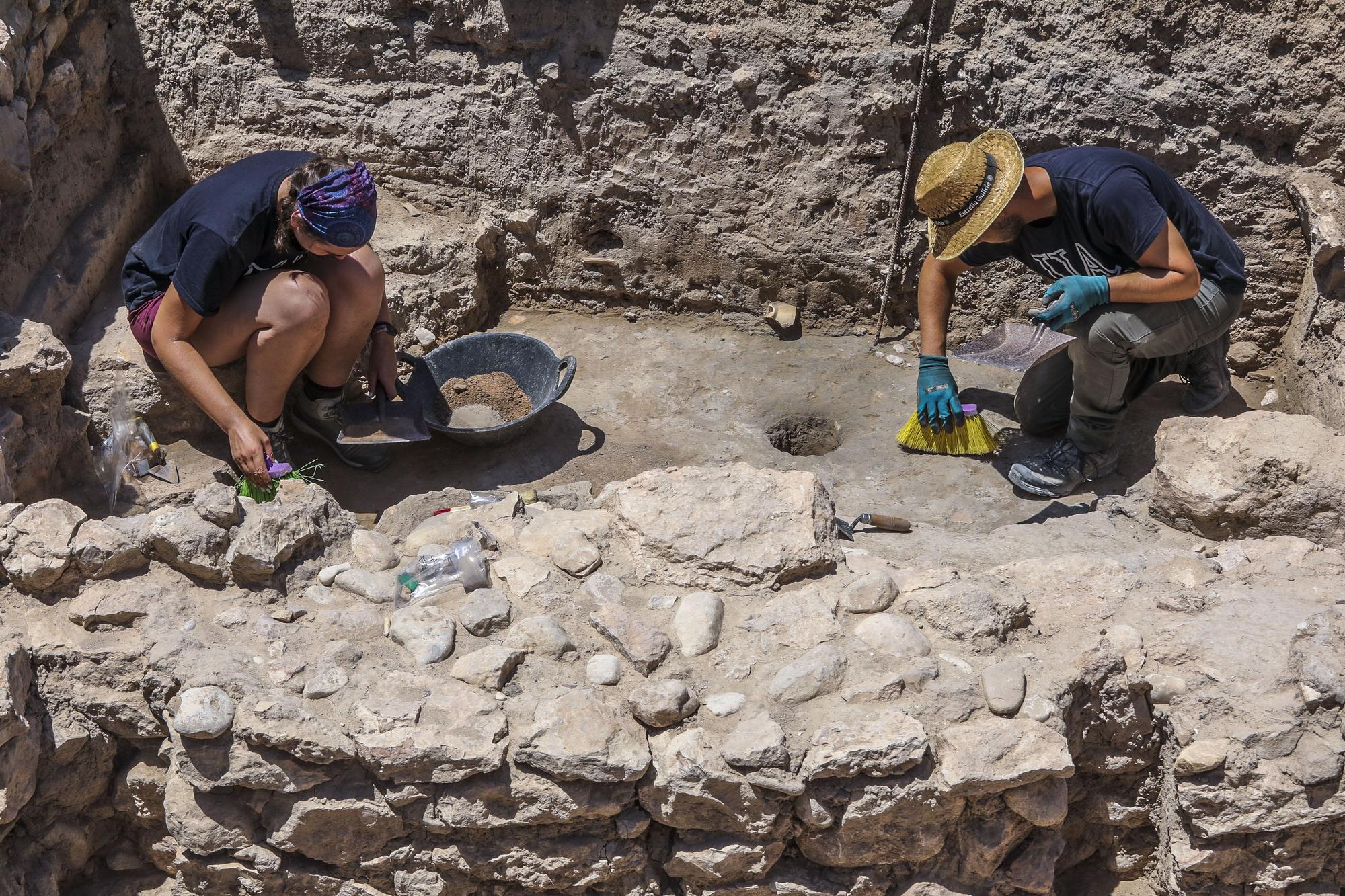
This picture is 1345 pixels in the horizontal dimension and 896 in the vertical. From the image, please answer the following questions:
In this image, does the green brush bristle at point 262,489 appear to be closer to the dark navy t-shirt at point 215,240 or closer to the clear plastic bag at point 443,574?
the dark navy t-shirt at point 215,240

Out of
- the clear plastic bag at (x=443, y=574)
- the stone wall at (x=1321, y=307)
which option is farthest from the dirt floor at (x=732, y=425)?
the clear plastic bag at (x=443, y=574)

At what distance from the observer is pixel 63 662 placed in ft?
7.89

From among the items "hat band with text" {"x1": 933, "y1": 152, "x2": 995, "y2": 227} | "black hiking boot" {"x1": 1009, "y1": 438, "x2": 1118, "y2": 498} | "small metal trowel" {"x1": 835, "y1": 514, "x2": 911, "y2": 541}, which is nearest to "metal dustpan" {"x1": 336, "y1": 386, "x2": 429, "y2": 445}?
"small metal trowel" {"x1": 835, "y1": 514, "x2": 911, "y2": 541}

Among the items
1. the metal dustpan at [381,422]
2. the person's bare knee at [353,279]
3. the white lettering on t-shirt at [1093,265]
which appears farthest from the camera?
the metal dustpan at [381,422]

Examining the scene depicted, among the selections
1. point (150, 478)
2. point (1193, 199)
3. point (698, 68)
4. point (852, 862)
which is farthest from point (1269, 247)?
point (150, 478)

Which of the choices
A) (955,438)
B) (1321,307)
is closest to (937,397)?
(955,438)

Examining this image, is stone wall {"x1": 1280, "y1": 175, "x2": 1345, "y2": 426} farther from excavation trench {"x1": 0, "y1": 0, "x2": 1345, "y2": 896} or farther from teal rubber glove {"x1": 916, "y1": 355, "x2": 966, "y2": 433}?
teal rubber glove {"x1": 916, "y1": 355, "x2": 966, "y2": 433}

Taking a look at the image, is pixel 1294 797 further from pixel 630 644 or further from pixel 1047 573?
pixel 630 644

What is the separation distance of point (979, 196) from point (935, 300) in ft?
1.87

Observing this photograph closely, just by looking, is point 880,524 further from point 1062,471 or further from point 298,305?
point 298,305

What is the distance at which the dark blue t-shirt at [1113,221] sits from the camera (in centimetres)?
320

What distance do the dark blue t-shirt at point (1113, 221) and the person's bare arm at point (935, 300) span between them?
0.15 meters

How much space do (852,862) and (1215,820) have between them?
759 millimetres

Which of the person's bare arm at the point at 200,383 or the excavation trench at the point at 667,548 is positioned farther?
the person's bare arm at the point at 200,383
